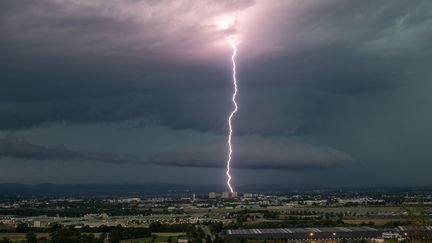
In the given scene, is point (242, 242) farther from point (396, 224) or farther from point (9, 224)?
point (9, 224)

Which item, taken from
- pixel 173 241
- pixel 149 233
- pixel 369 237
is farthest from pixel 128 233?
pixel 369 237

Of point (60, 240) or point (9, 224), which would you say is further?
point (9, 224)

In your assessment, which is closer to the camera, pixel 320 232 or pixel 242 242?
pixel 242 242

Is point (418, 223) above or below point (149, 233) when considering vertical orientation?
above

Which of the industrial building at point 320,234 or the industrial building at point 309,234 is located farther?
the industrial building at point 309,234

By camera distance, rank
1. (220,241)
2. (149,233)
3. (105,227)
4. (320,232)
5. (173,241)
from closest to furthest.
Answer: (220,241)
(173,241)
(320,232)
(149,233)
(105,227)

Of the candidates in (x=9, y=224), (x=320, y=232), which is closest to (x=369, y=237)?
(x=320, y=232)

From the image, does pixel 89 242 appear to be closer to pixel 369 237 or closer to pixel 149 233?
pixel 149 233

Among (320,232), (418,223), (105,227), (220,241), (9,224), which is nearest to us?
(418,223)

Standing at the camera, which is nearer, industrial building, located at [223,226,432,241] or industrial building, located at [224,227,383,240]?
industrial building, located at [223,226,432,241]
